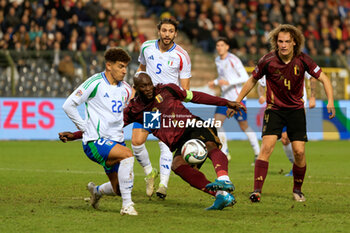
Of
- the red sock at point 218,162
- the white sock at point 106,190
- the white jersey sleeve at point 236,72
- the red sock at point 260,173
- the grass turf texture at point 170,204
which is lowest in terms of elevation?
the grass turf texture at point 170,204

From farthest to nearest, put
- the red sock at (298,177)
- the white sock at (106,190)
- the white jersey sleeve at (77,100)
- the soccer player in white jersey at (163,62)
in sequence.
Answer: the soccer player in white jersey at (163,62) < the red sock at (298,177) < the white sock at (106,190) < the white jersey sleeve at (77,100)

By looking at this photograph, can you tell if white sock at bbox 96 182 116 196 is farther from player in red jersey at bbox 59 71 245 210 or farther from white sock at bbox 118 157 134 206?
player in red jersey at bbox 59 71 245 210

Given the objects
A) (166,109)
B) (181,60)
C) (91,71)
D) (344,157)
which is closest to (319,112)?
(344,157)

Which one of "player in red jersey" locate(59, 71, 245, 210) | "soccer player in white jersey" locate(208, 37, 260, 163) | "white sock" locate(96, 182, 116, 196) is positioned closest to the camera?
"player in red jersey" locate(59, 71, 245, 210)

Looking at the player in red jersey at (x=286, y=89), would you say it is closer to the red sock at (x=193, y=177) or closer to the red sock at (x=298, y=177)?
the red sock at (x=298, y=177)

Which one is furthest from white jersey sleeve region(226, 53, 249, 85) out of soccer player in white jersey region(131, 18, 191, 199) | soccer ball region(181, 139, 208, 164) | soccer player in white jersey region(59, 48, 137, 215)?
soccer player in white jersey region(59, 48, 137, 215)

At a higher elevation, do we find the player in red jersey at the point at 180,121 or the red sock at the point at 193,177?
the player in red jersey at the point at 180,121

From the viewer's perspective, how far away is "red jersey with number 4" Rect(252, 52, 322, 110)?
8828 millimetres

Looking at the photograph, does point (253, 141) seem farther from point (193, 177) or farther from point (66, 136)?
point (66, 136)

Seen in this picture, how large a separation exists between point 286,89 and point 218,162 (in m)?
1.71

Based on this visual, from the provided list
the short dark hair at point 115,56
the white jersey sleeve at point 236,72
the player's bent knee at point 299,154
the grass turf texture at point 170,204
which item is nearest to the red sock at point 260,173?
the grass turf texture at point 170,204

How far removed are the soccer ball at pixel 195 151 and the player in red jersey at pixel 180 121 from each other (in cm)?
12

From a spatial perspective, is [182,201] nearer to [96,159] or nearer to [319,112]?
[96,159]

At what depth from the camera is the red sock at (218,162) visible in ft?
24.9
